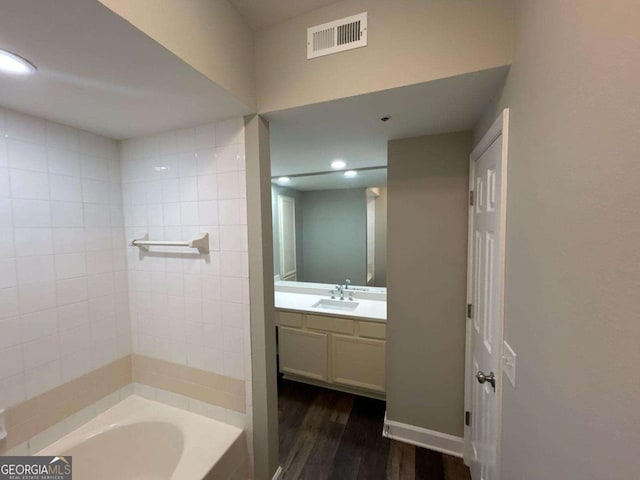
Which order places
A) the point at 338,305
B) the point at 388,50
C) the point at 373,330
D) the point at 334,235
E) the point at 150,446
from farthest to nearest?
the point at 334,235 < the point at 338,305 < the point at 373,330 < the point at 150,446 < the point at 388,50

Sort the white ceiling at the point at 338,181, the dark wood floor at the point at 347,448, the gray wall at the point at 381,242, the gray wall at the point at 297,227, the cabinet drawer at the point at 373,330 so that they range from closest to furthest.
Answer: the dark wood floor at the point at 347,448 → the cabinet drawer at the point at 373,330 → the white ceiling at the point at 338,181 → the gray wall at the point at 381,242 → the gray wall at the point at 297,227

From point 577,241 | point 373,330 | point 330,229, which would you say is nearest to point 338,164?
point 330,229

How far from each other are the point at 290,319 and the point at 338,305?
53cm

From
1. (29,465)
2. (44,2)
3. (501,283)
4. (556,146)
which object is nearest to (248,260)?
(44,2)

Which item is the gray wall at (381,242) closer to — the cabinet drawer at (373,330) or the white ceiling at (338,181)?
the white ceiling at (338,181)

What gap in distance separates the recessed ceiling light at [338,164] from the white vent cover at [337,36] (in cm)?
112

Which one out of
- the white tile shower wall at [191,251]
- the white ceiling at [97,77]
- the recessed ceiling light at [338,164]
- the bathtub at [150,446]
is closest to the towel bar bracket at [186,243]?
the white tile shower wall at [191,251]

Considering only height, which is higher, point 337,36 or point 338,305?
point 337,36

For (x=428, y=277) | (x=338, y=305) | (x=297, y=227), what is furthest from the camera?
(x=297, y=227)

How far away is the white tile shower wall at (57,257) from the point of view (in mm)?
1213

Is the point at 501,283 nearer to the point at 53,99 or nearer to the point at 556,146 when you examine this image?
the point at 556,146

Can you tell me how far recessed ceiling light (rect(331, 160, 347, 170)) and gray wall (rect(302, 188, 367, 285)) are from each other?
0.55 metres

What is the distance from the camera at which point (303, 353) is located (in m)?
2.49

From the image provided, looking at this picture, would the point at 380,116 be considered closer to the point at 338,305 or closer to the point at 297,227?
the point at 338,305
